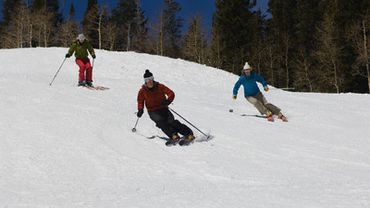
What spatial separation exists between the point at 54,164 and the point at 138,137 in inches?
94.4

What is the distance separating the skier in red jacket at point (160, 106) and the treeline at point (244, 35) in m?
30.8

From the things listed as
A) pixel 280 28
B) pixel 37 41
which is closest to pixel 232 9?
pixel 280 28

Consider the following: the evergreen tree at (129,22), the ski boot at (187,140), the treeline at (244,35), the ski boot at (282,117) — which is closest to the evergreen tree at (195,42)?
the treeline at (244,35)

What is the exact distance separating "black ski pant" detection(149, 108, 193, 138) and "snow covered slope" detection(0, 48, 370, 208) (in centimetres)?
Answer: 35

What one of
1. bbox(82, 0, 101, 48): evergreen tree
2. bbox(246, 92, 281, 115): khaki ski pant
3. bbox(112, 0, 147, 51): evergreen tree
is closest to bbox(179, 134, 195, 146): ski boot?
bbox(246, 92, 281, 115): khaki ski pant

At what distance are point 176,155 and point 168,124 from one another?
4.07 ft

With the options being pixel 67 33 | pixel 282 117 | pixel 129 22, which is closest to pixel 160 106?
pixel 282 117

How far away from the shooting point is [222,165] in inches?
303

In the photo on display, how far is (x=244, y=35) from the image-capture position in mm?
51219

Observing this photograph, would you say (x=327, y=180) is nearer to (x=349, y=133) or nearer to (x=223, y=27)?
(x=349, y=133)

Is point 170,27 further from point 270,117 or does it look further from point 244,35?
point 270,117

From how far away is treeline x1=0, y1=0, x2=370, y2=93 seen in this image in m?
39.9

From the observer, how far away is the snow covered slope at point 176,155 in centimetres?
578

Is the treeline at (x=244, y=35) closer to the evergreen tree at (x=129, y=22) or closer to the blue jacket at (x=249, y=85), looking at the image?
the evergreen tree at (x=129, y=22)
